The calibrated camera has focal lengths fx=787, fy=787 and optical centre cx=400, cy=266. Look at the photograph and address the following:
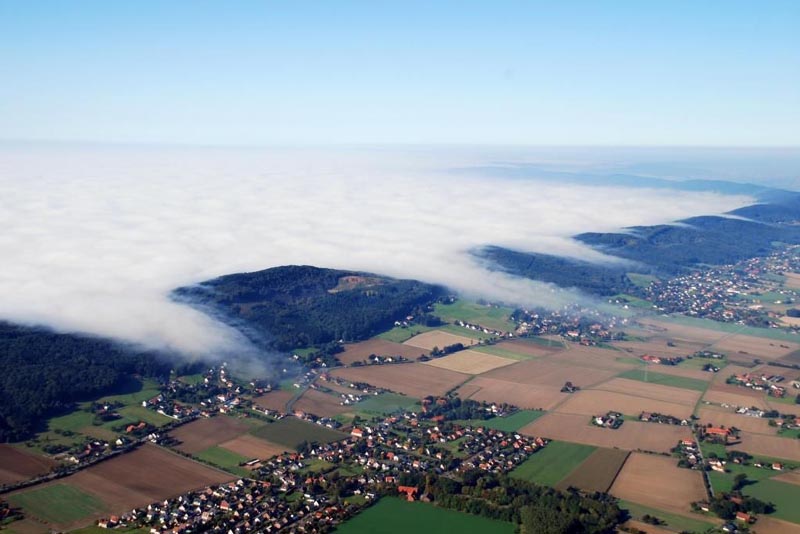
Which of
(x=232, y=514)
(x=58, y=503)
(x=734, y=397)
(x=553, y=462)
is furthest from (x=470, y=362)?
(x=58, y=503)

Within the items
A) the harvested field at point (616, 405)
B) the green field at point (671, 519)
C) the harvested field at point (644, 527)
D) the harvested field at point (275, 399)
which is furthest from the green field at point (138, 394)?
the harvested field at point (644, 527)

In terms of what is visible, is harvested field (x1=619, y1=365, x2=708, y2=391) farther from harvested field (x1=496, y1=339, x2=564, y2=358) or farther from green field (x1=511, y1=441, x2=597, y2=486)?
green field (x1=511, y1=441, x2=597, y2=486)

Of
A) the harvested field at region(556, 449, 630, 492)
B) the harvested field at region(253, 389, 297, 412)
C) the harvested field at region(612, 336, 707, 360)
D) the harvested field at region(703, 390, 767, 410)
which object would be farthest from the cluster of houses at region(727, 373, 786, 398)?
the harvested field at region(253, 389, 297, 412)

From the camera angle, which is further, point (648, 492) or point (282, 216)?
point (282, 216)

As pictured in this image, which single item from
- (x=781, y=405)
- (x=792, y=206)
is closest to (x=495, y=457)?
(x=781, y=405)

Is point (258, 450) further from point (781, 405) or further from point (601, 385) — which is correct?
point (781, 405)

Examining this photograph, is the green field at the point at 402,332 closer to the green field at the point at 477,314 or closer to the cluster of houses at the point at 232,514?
the green field at the point at 477,314
